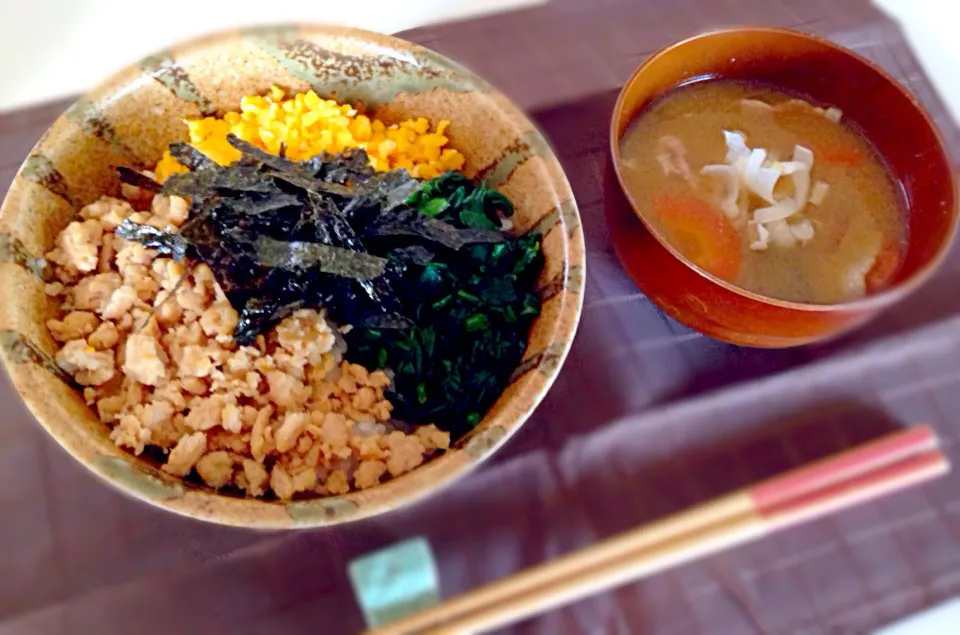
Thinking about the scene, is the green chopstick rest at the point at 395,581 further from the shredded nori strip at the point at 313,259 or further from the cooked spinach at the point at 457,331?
the shredded nori strip at the point at 313,259

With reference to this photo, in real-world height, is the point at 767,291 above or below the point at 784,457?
above

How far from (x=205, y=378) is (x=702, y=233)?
1.88ft

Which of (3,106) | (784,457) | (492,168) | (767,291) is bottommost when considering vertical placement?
(784,457)

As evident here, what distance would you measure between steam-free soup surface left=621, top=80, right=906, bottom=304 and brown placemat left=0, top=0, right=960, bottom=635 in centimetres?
12

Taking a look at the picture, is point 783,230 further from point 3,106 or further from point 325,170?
point 3,106

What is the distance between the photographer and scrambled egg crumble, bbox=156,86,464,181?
0.89 metres

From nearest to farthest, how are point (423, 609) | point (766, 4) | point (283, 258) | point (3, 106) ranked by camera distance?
point (423, 609)
point (283, 258)
point (3, 106)
point (766, 4)

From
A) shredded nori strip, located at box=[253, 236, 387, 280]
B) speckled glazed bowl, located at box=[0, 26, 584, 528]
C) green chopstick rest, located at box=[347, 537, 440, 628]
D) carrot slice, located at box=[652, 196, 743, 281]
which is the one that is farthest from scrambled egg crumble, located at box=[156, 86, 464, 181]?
green chopstick rest, located at box=[347, 537, 440, 628]

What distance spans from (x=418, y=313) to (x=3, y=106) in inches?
29.3

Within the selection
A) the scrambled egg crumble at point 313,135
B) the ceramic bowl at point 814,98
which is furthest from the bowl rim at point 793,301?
the scrambled egg crumble at point 313,135

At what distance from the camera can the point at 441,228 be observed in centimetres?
82

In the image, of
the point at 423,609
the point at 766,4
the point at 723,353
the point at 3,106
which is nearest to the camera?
the point at 423,609

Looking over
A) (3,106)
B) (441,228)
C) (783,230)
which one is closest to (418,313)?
(441,228)

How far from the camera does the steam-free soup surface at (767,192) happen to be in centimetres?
81
